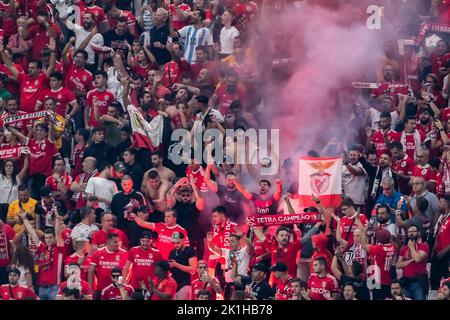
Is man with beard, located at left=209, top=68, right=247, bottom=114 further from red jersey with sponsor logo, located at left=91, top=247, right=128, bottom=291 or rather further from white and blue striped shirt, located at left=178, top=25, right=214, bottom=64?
red jersey with sponsor logo, located at left=91, top=247, right=128, bottom=291

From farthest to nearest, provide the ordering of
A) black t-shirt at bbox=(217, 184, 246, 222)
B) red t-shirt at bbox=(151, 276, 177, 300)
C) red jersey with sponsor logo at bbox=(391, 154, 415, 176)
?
red jersey with sponsor logo at bbox=(391, 154, 415, 176) → black t-shirt at bbox=(217, 184, 246, 222) → red t-shirt at bbox=(151, 276, 177, 300)

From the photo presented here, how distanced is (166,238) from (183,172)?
1.50m

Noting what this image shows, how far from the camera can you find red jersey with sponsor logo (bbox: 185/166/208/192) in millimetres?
23797

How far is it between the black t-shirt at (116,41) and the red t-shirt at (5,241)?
3981mm

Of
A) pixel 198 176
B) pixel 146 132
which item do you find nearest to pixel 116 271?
pixel 198 176

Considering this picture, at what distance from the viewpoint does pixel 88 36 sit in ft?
86.3

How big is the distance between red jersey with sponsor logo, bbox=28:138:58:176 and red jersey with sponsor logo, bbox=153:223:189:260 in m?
2.22

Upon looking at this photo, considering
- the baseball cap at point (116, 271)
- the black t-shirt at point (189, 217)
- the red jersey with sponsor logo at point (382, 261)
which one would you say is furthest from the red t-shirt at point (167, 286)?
the red jersey with sponsor logo at point (382, 261)

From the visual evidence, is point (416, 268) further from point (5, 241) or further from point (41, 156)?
point (41, 156)

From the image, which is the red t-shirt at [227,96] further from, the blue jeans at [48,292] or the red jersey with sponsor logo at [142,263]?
the blue jeans at [48,292]

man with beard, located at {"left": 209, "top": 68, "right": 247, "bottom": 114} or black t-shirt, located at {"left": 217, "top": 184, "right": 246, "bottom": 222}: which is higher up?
man with beard, located at {"left": 209, "top": 68, "right": 247, "bottom": 114}

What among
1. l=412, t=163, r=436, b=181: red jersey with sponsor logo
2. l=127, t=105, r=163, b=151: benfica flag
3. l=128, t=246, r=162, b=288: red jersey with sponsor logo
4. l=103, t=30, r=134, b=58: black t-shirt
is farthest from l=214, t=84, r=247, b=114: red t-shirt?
l=128, t=246, r=162, b=288: red jersey with sponsor logo
